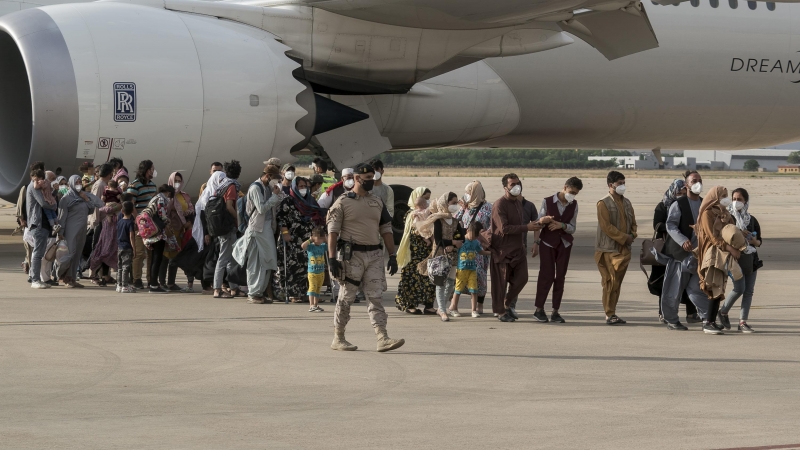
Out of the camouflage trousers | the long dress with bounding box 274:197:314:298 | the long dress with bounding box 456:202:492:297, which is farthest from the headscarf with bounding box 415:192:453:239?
the camouflage trousers

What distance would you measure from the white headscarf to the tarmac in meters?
0.89

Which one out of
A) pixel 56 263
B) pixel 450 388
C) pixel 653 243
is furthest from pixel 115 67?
pixel 450 388

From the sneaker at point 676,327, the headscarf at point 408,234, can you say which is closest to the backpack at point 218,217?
the headscarf at point 408,234

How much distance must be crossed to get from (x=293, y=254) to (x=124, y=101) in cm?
349

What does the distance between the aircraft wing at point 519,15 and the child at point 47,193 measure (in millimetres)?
4695

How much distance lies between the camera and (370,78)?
16797 mm

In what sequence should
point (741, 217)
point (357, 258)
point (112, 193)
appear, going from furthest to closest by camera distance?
point (112, 193) < point (741, 217) < point (357, 258)

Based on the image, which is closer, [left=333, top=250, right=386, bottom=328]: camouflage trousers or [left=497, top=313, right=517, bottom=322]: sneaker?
[left=333, top=250, right=386, bottom=328]: camouflage trousers

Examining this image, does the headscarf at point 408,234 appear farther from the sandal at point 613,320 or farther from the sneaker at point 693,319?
the sneaker at point 693,319

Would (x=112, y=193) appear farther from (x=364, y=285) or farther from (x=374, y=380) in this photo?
(x=374, y=380)

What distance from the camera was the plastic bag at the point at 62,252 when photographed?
43.3 ft

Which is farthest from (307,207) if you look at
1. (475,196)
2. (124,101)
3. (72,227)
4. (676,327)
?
(676,327)

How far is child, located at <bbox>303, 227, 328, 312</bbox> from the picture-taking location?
11.8 metres

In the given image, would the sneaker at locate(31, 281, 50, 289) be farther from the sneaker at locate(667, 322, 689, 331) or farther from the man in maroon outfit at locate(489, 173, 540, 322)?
the sneaker at locate(667, 322, 689, 331)
